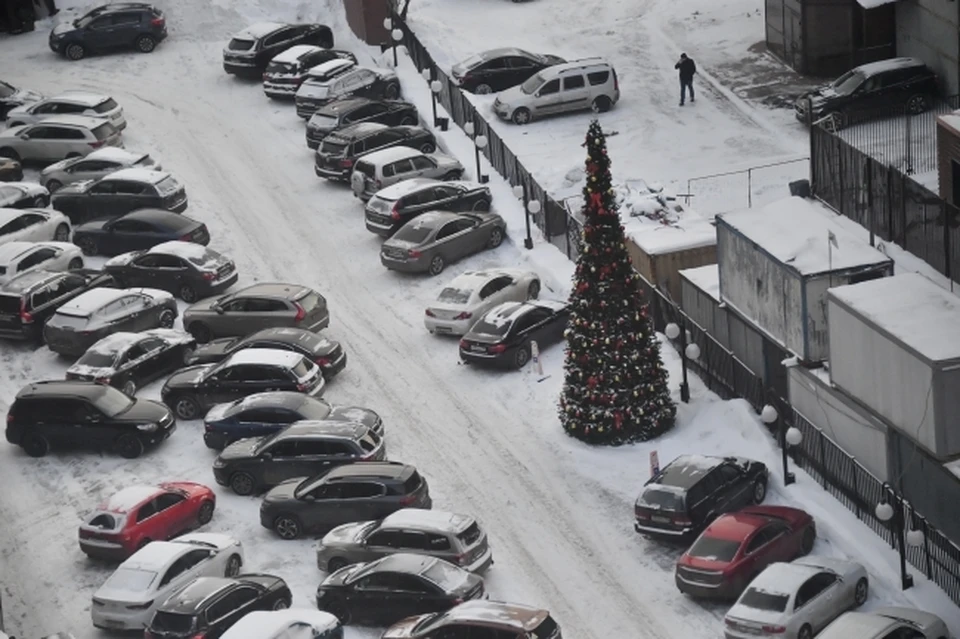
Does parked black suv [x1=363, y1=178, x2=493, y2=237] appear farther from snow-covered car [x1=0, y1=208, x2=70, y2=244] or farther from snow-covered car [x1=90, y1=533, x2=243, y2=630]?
snow-covered car [x1=90, y1=533, x2=243, y2=630]

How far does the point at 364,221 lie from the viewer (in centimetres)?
5112

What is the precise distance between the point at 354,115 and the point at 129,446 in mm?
18197

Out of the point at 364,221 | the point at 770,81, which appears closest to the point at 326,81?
the point at 364,221

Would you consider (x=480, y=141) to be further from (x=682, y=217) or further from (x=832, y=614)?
(x=832, y=614)

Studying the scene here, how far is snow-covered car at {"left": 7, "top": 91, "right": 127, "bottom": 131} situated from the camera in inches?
2243

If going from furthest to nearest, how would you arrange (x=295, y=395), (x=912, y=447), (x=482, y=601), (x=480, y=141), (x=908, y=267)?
1. (x=480, y=141)
2. (x=908, y=267)
3. (x=295, y=395)
4. (x=912, y=447)
5. (x=482, y=601)

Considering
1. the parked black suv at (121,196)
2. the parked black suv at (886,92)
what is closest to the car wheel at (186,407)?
the parked black suv at (121,196)

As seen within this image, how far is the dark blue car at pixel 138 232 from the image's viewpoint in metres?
48.9

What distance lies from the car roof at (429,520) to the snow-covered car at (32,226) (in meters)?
18.9

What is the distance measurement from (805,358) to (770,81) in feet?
73.9

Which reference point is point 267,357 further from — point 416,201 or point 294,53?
point 294,53

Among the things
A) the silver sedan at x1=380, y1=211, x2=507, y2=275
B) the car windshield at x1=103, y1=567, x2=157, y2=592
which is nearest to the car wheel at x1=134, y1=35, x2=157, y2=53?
the silver sedan at x1=380, y1=211, x2=507, y2=275

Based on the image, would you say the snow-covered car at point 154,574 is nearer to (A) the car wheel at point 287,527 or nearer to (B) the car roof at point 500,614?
(A) the car wheel at point 287,527

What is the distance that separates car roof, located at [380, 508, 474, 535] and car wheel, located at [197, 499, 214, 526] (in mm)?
4220
